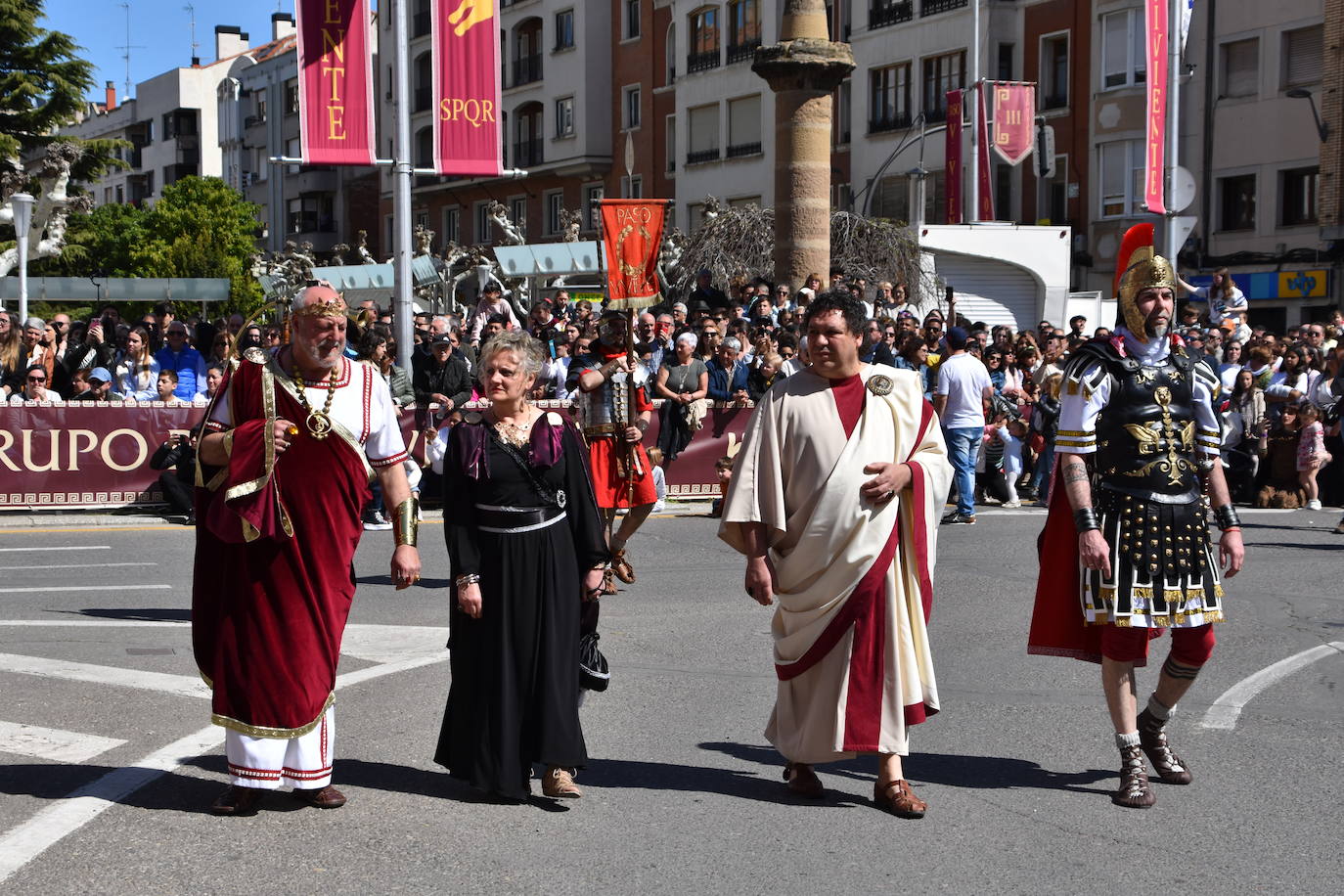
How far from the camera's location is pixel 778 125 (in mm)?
23031

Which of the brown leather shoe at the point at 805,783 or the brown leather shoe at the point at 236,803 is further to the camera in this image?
the brown leather shoe at the point at 805,783

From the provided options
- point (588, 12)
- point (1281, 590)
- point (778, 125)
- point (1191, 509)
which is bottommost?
point (1281, 590)

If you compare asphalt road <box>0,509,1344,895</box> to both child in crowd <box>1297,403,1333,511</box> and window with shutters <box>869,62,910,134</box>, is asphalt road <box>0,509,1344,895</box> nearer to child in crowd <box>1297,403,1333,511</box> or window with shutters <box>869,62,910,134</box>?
child in crowd <box>1297,403,1333,511</box>

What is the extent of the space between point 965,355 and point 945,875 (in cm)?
1122

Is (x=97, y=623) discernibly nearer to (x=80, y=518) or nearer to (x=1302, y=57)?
(x=80, y=518)

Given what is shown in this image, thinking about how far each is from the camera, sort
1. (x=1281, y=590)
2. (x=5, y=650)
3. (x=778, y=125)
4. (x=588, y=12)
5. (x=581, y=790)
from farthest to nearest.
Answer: (x=588, y=12)
(x=778, y=125)
(x=1281, y=590)
(x=5, y=650)
(x=581, y=790)

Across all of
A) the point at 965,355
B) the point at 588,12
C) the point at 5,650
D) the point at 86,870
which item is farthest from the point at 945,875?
the point at 588,12

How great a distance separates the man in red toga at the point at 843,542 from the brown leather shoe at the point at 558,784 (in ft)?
2.51

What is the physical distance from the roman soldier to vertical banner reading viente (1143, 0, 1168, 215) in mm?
18267

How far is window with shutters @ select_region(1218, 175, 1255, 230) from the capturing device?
1480 inches

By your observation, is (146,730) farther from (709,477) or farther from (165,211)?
(165,211)

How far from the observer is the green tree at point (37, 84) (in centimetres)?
5016

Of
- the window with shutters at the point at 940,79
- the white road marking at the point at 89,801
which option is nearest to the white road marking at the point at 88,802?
the white road marking at the point at 89,801

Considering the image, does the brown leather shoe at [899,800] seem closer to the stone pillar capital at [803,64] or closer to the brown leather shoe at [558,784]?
the brown leather shoe at [558,784]
